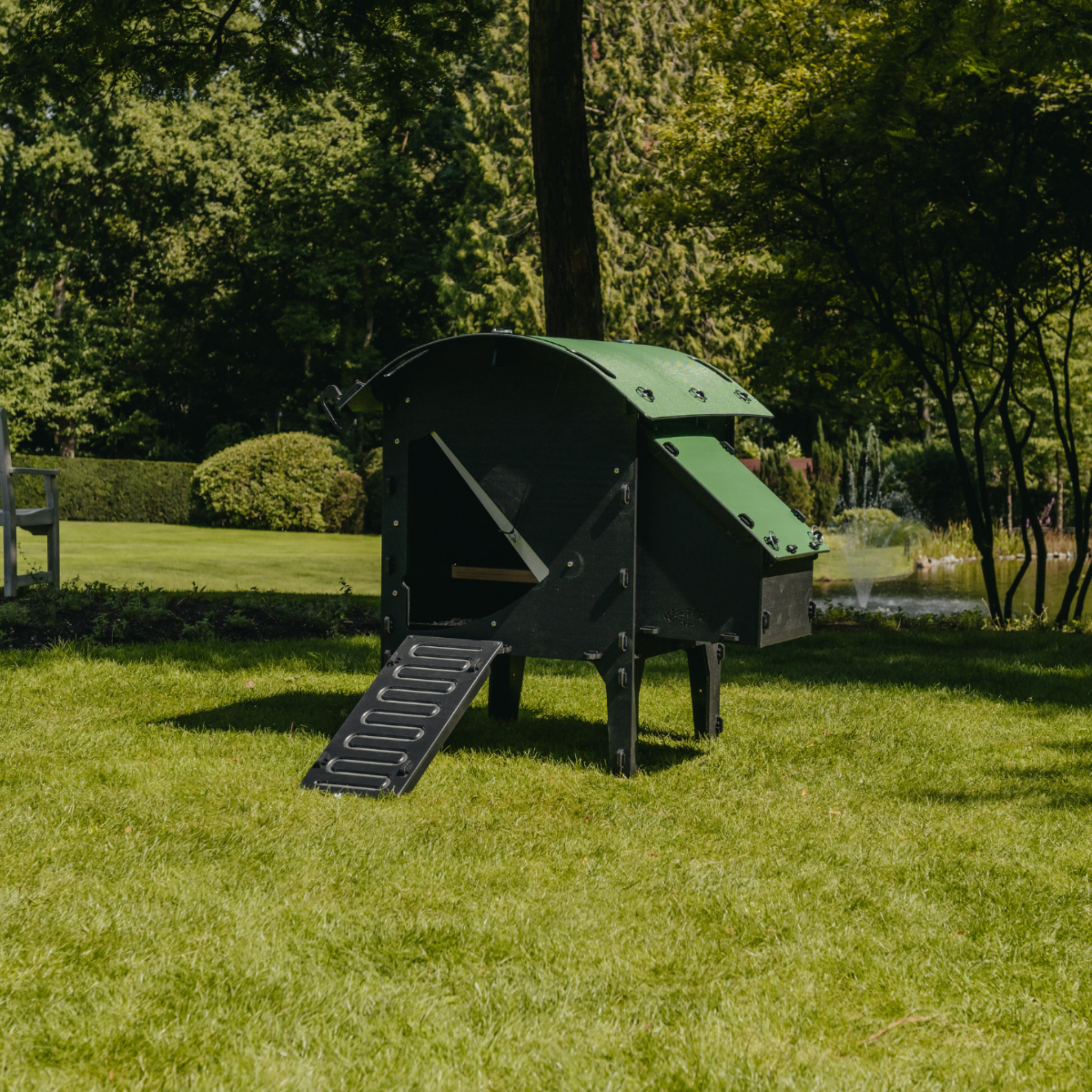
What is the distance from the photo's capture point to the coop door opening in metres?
4.99

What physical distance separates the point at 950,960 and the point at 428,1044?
1.38m

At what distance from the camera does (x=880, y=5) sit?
41.3 feet

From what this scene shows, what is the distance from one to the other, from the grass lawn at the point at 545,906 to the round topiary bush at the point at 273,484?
61.1 feet

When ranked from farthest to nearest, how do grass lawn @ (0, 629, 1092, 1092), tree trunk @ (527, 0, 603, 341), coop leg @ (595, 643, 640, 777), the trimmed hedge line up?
1. the trimmed hedge
2. tree trunk @ (527, 0, 603, 341)
3. coop leg @ (595, 643, 640, 777)
4. grass lawn @ (0, 629, 1092, 1092)

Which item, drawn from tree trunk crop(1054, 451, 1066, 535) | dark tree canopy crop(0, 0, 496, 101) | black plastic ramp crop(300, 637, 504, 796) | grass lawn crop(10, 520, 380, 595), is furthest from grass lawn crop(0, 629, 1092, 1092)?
tree trunk crop(1054, 451, 1066, 535)

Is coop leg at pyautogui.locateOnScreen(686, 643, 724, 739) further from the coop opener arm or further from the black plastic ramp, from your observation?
the black plastic ramp

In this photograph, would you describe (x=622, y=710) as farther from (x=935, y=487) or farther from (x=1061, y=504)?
(x=935, y=487)

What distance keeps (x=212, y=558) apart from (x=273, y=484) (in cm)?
781

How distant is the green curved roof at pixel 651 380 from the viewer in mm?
4648

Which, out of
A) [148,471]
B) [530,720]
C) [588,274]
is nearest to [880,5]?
[588,274]

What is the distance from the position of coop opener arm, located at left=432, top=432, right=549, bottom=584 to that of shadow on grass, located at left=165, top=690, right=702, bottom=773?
2.80 ft

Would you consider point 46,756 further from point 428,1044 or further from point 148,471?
point 148,471

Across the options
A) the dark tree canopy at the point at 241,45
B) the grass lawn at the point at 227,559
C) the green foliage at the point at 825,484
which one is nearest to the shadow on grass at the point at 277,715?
the grass lawn at the point at 227,559

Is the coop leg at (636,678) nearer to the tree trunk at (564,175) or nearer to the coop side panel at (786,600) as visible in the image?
the coop side panel at (786,600)
